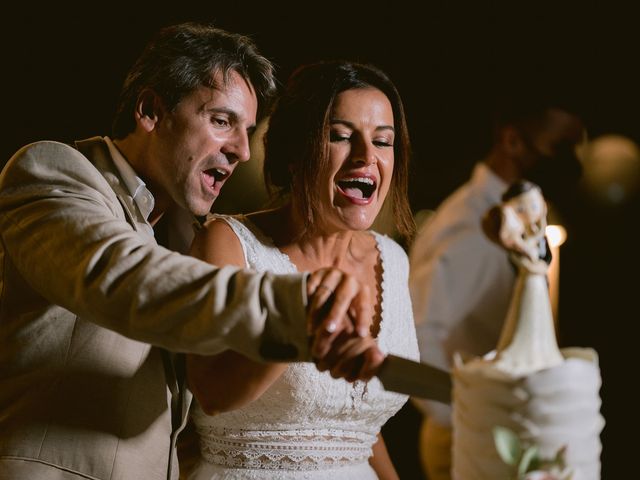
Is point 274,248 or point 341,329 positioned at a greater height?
point 341,329

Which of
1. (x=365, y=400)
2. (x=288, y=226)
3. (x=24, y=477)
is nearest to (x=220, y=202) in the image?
(x=288, y=226)

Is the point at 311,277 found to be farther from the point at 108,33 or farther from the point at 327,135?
the point at 108,33

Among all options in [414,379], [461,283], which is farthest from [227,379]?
[461,283]

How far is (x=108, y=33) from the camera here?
3.36 m

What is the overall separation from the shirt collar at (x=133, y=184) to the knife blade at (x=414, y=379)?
3.01 ft

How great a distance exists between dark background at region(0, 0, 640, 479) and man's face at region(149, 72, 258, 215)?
1472 mm

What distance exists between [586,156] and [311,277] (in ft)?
9.73

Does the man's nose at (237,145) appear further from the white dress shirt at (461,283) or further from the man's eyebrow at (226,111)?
the white dress shirt at (461,283)

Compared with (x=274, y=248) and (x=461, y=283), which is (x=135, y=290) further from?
(x=461, y=283)

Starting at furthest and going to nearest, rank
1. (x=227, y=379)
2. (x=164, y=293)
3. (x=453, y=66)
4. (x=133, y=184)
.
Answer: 1. (x=453, y=66)
2. (x=133, y=184)
3. (x=227, y=379)
4. (x=164, y=293)

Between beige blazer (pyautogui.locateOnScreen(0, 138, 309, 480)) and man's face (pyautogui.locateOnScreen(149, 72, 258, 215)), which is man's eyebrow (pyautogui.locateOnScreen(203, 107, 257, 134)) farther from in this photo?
beige blazer (pyautogui.locateOnScreen(0, 138, 309, 480))

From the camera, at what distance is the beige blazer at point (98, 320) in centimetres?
88

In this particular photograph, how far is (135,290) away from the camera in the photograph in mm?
896

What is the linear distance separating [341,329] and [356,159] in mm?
1002
